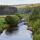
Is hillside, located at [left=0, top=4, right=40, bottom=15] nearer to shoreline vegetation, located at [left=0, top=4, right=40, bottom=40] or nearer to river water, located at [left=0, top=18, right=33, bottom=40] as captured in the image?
shoreline vegetation, located at [left=0, top=4, right=40, bottom=40]

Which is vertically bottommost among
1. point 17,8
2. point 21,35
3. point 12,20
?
point 21,35

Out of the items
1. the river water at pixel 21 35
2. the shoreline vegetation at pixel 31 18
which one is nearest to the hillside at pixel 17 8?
the shoreline vegetation at pixel 31 18

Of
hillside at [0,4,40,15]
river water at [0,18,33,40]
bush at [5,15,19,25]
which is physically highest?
hillside at [0,4,40,15]

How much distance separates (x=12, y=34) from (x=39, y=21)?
11.6 inches

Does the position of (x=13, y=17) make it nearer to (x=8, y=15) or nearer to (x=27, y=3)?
(x=8, y=15)

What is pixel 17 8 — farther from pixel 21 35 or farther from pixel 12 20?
pixel 21 35

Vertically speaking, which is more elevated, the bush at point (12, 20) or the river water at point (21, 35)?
the bush at point (12, 20)

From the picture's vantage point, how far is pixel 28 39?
3.24ft

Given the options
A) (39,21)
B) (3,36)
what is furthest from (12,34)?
(39,21)

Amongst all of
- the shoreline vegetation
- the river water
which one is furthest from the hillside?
the river water

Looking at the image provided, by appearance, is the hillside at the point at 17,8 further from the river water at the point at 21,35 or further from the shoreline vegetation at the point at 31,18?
the river water at the point at 21,35

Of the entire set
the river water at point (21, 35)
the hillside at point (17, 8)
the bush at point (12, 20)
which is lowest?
the river water at point (21, 35)

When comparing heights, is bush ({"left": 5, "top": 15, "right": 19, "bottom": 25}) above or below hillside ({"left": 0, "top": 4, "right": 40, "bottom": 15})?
below

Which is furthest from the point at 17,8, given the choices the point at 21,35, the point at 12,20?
the point at 21,35
